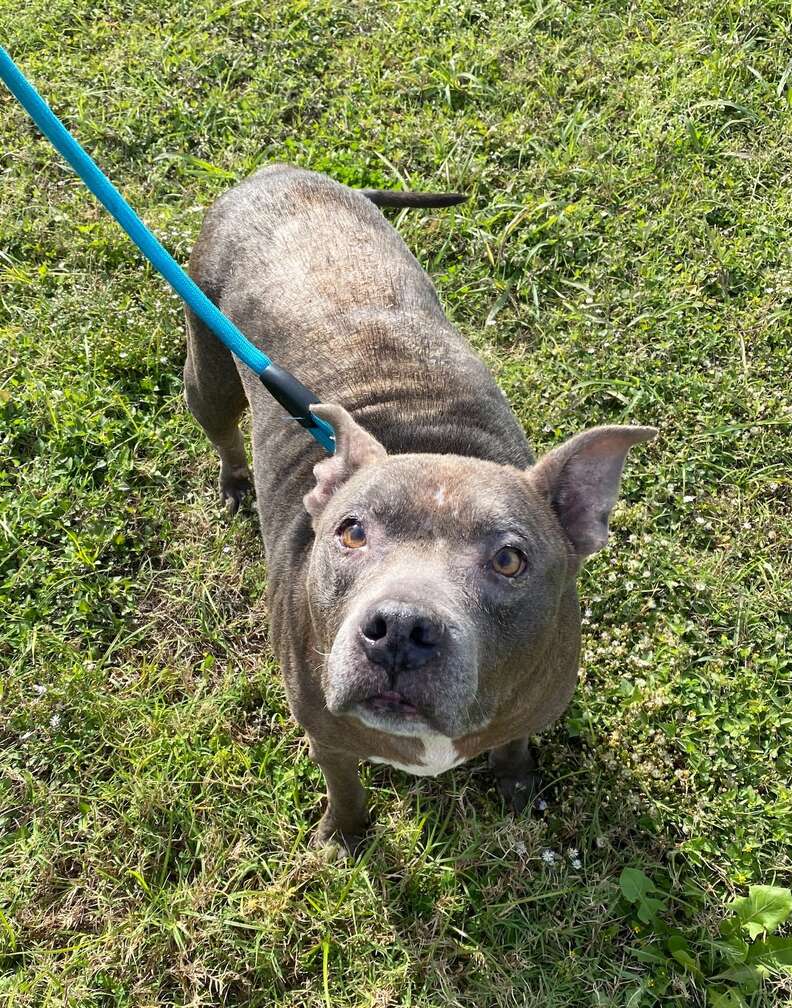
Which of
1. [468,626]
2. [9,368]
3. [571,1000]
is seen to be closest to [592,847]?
[571,1000]

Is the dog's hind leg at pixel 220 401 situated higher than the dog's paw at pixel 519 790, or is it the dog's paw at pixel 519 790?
the dog's hind leg at pixel 220 401

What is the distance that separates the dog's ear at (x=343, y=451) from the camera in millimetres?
2973

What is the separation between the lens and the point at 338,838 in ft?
12.7

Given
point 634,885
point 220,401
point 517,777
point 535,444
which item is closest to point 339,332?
point 220,401

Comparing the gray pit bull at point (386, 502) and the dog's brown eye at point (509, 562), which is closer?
the gray pit bull at point (386, 502)

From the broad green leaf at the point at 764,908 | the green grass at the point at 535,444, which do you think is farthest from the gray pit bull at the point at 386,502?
the broad green leaf at the point at 764,908

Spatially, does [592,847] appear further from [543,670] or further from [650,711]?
[543,670]

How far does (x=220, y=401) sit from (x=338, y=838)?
214cm

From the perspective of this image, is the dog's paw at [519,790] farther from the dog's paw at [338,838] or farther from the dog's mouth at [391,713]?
the dog's mouth at [391,713]

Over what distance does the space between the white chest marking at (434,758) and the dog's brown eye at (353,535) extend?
2.07ft

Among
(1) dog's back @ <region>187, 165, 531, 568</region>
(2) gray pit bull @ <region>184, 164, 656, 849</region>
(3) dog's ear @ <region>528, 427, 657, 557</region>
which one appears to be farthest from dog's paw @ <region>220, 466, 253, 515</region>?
(3) dog's ear @ <region>528, 427, 657, 557</region>

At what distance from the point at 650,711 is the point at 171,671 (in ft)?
7.79

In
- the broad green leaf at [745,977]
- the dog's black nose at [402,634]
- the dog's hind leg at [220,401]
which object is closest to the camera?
the dog's black nose at [402,634]

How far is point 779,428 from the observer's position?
4809 mm
